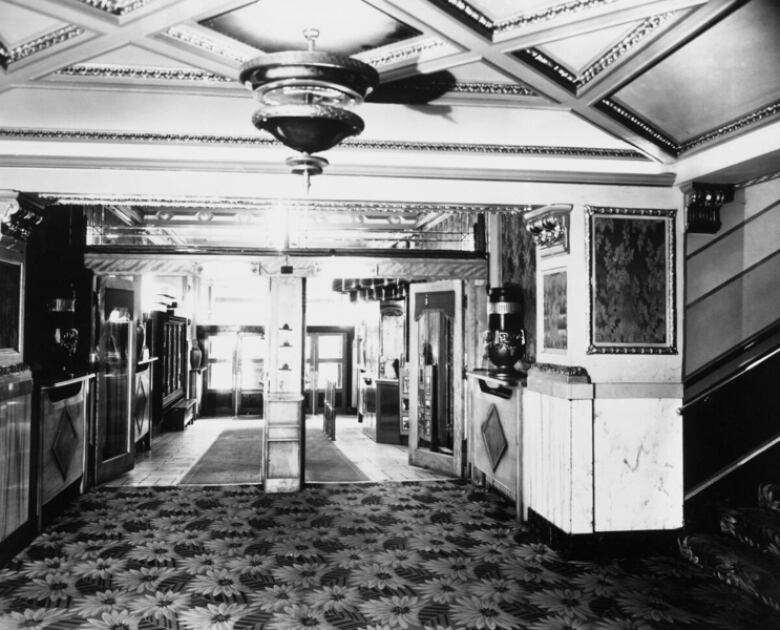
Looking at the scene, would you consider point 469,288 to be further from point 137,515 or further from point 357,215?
point 137,515

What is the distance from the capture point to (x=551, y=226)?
523cm

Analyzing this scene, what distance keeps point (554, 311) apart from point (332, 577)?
274 cm

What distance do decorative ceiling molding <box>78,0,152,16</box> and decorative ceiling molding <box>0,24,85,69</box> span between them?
0.94 ft

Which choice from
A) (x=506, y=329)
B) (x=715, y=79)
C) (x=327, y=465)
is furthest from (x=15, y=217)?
(x=327, y=465)

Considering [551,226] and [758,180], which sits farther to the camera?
[551,226]

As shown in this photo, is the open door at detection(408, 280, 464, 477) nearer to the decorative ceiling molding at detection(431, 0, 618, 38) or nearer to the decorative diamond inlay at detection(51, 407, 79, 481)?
the decorative diamond inlay at detection(51, 407, 79, 481)

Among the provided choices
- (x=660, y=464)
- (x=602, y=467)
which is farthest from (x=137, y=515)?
(x=660, y=464)

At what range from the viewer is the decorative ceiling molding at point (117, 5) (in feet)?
9.49

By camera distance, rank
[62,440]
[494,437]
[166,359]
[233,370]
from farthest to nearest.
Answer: [233,370] → [166,359] → [494,437] → [62,440]

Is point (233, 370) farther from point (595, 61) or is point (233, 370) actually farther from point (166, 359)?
point (595, 61)

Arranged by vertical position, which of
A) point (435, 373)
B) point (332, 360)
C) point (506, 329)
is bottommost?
point (332, 360)

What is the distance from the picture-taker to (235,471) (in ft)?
26.6

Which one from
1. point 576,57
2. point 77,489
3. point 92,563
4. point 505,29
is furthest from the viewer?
point 77,489

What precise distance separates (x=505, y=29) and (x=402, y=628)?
10.9 feet
